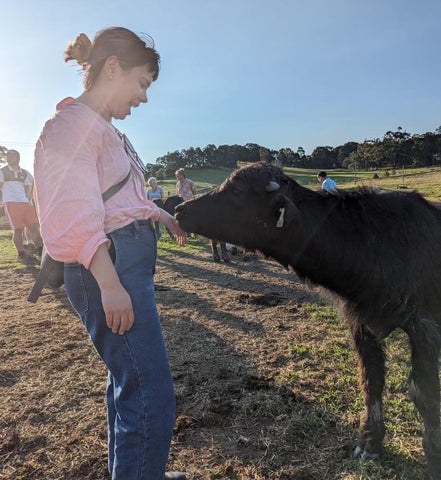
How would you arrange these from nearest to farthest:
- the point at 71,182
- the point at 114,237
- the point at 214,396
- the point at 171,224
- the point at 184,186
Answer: the point at 71,182 < the point at 114,237 < the point at 171,224 < the point at 214,396 < the point at 184,186

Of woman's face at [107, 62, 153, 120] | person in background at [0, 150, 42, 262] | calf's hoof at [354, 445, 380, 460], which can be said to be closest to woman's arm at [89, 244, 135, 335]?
woman's face at [107, 62, 153, 120]

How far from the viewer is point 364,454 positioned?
9.60 ft

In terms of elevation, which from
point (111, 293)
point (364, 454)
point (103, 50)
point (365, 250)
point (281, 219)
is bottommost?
point (364, 454)

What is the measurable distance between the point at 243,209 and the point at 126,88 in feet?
5.20

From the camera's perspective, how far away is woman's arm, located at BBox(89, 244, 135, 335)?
5.27 ft

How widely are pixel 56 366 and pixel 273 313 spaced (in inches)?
123

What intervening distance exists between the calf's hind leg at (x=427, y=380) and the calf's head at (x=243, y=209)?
1281 mm

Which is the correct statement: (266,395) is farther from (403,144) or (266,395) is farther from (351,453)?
(403,144)

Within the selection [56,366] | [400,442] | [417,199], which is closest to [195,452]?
[400,442]

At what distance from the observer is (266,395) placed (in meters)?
3.75

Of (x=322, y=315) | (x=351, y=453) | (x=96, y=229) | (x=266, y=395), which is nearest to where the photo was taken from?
(x=96, y=229)

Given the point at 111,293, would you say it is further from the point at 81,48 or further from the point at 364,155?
the point at 364,155

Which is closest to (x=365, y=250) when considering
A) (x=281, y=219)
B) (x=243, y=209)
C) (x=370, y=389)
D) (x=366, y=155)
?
(x=281, y=219)

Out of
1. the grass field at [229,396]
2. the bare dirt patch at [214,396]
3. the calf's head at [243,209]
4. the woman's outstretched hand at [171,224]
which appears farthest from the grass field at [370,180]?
the woman's outstretched hand at [171,224]
